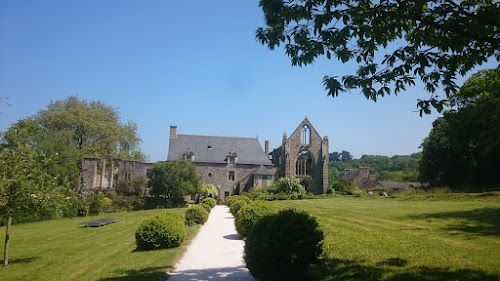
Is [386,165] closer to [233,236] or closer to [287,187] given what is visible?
[287,187]

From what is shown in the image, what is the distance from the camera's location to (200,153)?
6038 cm

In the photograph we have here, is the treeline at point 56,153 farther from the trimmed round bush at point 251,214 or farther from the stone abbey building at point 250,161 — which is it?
the stone abbey building at point 250,161

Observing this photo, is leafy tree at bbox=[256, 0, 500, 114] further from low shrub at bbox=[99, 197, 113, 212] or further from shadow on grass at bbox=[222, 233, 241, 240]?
low shrub at bbox=[99, 197, 113, 212]

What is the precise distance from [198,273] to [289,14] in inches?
262

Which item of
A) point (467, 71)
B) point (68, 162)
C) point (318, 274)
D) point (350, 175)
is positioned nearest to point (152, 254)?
point (318, 274)

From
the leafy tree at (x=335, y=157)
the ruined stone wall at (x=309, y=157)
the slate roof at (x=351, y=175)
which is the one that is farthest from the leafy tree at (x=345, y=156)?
the ruined stone wall at (x=309, y=157)

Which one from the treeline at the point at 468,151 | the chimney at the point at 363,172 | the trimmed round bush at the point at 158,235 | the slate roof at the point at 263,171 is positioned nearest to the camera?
the trimmed round bush at the point at 158,235

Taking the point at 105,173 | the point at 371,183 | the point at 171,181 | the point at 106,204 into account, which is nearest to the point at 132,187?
the point at 105,173

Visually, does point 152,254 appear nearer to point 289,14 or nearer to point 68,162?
point 289,14

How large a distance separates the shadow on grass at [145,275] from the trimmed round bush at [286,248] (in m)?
2.57

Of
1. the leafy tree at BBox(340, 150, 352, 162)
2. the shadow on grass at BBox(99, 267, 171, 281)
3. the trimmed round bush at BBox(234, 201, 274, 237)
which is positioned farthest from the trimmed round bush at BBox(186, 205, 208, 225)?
the leafy tree at BBox(340, 150, 352, 162)

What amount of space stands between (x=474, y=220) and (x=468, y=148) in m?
24.2

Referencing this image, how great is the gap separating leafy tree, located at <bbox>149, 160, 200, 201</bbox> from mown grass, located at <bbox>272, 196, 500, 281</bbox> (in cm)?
3004

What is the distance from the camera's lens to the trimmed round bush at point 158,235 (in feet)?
47.1
